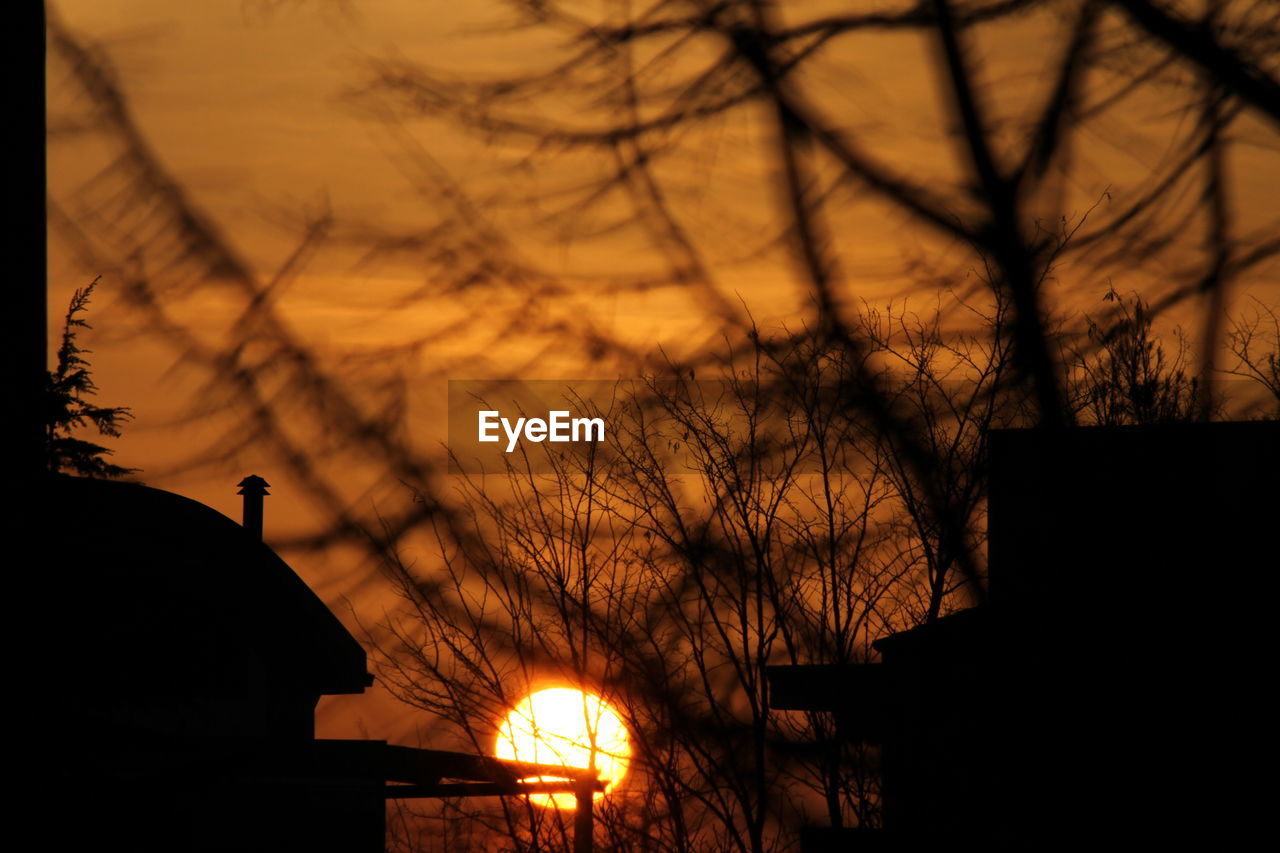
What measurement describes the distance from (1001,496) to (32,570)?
10.2 metres

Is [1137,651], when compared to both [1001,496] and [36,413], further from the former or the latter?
[1001,496]

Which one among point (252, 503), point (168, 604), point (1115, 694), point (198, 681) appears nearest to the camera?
point (1115, 694)

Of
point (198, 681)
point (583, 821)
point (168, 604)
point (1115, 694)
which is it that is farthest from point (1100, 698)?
point (198, 681)

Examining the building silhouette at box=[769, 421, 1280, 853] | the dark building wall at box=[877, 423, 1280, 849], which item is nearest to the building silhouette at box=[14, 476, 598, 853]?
the building silhouette at box=[769, 421, 1280, 853]

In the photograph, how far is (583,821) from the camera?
27.4ft

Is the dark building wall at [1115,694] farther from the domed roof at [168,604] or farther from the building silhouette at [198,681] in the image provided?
the domed roof at [168,604]

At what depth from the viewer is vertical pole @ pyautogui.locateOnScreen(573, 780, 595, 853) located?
8.29 m

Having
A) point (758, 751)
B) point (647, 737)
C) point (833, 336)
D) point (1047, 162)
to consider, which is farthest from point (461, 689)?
point (1047, 162)

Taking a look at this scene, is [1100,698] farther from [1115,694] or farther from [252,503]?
[252,503]

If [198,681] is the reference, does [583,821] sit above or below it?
below

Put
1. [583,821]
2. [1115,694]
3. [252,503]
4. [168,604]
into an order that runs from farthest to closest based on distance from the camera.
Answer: [252,503]
[583,821]
[168,604]
[1115,694]

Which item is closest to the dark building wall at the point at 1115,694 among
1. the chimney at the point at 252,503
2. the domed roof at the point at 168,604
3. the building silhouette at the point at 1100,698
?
the building silhouette at the point at 1100,698

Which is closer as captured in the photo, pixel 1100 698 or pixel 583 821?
pixel 1100 698

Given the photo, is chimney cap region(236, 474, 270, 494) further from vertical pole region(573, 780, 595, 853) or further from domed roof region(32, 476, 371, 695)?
vertical pole region(573, 780, 595, 853)
